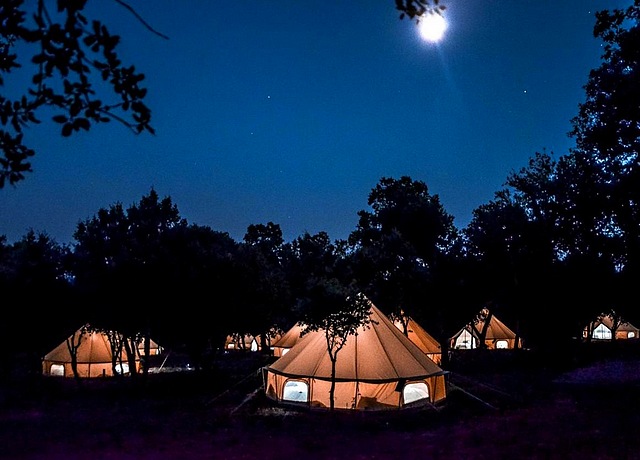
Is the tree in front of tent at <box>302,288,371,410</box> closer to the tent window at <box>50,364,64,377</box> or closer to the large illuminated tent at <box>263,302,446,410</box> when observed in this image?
the large illuminated tent at <box>263,302,446,410</box>

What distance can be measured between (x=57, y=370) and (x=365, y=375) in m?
25.6

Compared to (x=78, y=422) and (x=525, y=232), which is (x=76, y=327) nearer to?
(x=78, y=422)

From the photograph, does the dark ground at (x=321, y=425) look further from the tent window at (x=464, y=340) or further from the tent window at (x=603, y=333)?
the tent window at (x=603, y=333)

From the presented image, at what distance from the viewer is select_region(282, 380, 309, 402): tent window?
818 inches

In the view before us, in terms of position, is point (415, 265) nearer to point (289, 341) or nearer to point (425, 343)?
point (425, 343)

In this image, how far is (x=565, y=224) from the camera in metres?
31.2

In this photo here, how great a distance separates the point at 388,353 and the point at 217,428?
727 cm

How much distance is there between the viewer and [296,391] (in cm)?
2105

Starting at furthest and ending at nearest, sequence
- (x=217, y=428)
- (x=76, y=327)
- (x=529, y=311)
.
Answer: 1. (x=529, y=311)
2. (x=76, y=327)
3. (x=217, y=428)

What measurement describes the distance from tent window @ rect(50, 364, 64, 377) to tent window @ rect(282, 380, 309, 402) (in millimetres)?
21385

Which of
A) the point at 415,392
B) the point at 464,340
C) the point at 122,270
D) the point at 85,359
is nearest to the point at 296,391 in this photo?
the point at 415,392

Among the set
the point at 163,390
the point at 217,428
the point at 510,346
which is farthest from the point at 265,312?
the point at 510,346

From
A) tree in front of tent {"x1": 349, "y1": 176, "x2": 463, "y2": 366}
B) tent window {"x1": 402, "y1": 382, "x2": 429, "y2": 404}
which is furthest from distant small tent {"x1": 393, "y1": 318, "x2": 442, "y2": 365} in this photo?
tent window {"x1": 402, "y1": 382, "x2": 429, "y2": 404}

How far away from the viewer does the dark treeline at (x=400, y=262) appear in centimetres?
1947
